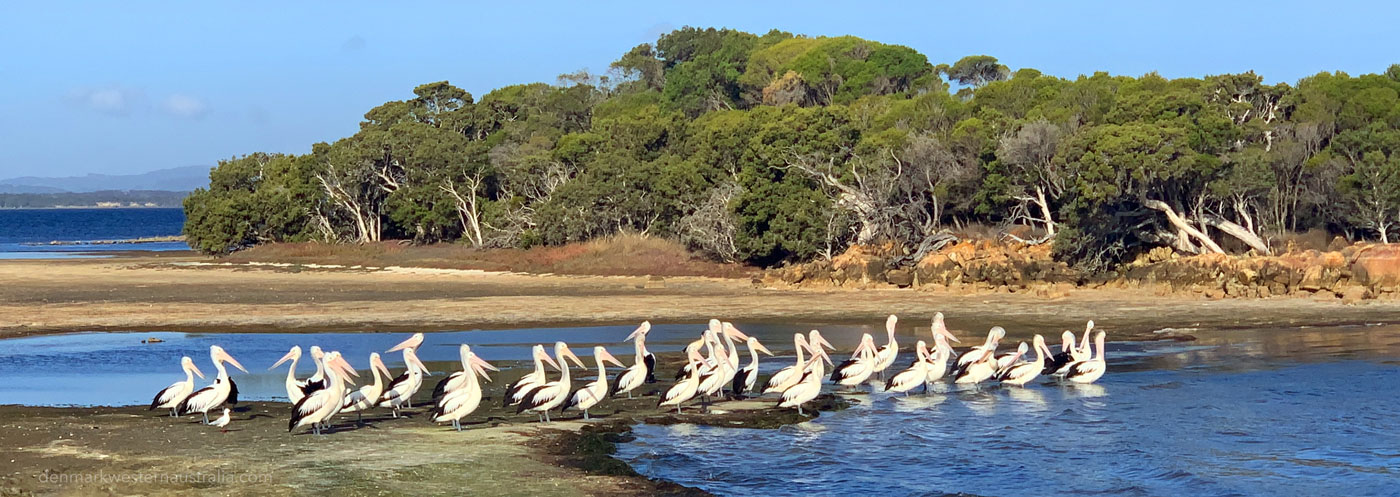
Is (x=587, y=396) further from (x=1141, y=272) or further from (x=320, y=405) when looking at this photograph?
(x=1141, y=272)

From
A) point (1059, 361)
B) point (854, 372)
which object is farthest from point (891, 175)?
point (854, 372)

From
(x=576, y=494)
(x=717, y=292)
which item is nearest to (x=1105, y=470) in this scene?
(x=576, y=494)

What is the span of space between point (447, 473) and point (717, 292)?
68.0 feet

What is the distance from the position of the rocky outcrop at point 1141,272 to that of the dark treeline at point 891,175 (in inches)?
44.6

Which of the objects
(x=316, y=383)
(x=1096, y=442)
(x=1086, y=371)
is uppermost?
(x=316, y=383)

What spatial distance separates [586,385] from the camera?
15.7 metres

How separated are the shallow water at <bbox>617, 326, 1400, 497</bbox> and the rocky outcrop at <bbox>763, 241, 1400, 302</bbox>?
1016 centimetres

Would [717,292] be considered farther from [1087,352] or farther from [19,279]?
[19,279]

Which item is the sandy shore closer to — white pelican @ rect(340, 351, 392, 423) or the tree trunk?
the tree trunk

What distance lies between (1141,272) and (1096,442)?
60.9 ft

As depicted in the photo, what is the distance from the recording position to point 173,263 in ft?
165

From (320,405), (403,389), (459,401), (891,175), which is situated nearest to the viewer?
(320,405)

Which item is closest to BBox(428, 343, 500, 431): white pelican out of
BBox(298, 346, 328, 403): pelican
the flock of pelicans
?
the flock of pelicans

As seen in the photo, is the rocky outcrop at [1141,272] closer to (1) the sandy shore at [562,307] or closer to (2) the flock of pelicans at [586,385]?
(1) the sandy shore at [562,307]
